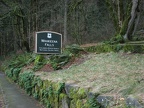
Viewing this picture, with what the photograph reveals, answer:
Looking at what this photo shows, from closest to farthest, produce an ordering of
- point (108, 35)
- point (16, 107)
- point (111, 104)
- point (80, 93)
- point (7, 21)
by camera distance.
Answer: point (111, 104)
point (80, 93)
point (16, 107)
point (108, 35)
point (7, 21)

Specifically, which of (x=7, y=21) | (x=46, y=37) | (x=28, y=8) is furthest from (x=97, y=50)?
(x=7, y=21)

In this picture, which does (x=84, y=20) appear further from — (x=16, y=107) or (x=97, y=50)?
(x=16, y=107)

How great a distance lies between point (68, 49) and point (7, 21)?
966 inches

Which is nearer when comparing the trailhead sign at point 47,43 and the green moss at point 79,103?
the green moss at point 79,103

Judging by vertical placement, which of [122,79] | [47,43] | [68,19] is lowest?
[122,79]

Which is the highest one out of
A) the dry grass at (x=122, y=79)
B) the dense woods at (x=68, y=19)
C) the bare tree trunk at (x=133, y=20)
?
the dense woods at (x=68, y=19)

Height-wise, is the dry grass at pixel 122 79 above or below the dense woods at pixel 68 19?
below

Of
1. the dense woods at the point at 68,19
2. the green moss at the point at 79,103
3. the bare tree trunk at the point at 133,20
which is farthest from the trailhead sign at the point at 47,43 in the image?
the dense woods at the point at 68,19

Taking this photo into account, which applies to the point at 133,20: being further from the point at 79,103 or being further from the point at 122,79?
the point at 79,103

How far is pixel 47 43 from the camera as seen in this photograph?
14.5 metres

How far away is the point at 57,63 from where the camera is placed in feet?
43.3

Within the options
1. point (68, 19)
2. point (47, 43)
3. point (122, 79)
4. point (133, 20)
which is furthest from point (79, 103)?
point (68, 19)

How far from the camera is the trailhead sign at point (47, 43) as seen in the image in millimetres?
14211

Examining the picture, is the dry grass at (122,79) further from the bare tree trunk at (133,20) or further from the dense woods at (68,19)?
the dense woods at (68,19)
